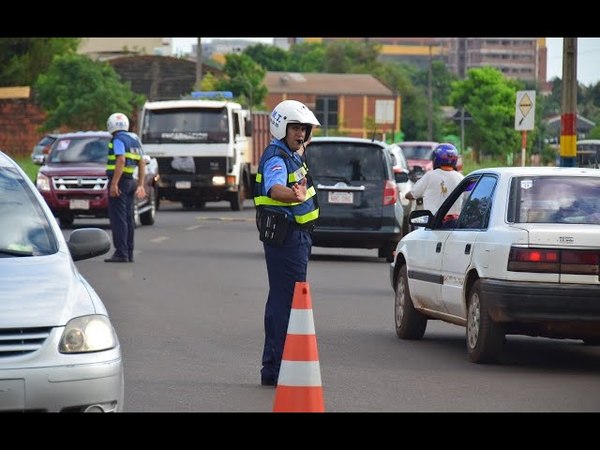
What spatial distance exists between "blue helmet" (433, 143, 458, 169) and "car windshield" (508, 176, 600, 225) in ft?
14.6

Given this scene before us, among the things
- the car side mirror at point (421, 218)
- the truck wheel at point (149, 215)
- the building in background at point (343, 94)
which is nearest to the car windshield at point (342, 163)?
the car side mirror at point (421, 218)

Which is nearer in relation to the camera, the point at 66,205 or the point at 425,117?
the point at 66,205

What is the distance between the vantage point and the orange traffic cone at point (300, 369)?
878 cm

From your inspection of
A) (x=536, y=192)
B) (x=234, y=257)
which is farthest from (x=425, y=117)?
(x=536, y=192)

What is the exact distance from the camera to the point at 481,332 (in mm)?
12008

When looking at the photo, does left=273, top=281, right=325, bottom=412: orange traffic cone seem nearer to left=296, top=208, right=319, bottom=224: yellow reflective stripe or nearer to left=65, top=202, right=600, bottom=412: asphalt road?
left=65, top=202, right=600, bottom=412: asphalt road

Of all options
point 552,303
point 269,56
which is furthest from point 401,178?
point 269,56

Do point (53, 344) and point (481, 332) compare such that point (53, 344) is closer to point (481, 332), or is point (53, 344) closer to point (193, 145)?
point (481, 332)

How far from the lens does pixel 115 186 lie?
21.5m

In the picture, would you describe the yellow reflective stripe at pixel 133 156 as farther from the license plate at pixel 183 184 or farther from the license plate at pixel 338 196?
the license plate at pixel 183 184

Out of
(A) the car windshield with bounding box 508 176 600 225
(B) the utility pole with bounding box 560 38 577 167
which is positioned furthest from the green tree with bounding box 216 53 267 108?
(A) the car windshield with bounding box 508 176 600 225

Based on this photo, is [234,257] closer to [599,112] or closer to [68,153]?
[68,153]
